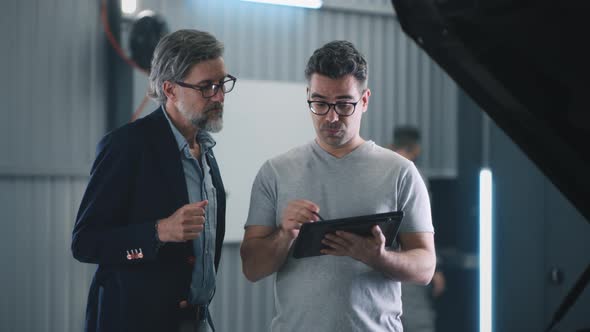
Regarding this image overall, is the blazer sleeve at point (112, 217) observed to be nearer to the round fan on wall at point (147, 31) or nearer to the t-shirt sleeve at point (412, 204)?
the t-shirt sleeve at point (412, 204)

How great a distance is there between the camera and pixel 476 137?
4.67 metres

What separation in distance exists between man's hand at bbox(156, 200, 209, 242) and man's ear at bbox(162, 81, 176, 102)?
44cm

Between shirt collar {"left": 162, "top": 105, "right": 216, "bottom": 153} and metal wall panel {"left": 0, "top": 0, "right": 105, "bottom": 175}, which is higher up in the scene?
metal wall panel {"left": 0, "top": 0, "right": 105, "bottom": 175}

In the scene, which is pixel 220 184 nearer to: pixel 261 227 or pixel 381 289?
pixel 261 227

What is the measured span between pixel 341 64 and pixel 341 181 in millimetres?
352

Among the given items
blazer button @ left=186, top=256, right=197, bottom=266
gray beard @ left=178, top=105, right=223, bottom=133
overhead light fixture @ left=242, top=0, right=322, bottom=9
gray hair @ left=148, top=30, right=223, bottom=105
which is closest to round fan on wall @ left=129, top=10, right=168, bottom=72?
overhead light fixture @ left=242, top=0, right=322, bottom=9

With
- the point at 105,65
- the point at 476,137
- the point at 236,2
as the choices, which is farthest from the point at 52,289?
the point at 476,137

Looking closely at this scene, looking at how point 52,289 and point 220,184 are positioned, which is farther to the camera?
point 52,289

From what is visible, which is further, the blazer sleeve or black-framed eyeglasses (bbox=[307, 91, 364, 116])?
black-framed eyeglasses (bbox=[307, 91, 364, 116])

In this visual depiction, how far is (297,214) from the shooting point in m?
1.86

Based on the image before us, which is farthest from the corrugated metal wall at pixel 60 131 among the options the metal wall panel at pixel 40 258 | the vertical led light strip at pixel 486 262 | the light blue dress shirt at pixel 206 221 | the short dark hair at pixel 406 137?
the light blue dress shirt at pixel 206 221

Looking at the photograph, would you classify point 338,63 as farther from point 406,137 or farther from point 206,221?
point 406,137

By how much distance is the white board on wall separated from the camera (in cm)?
490

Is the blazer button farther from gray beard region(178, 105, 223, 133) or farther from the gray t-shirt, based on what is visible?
gray beard region(178, 105, 223, 133)
